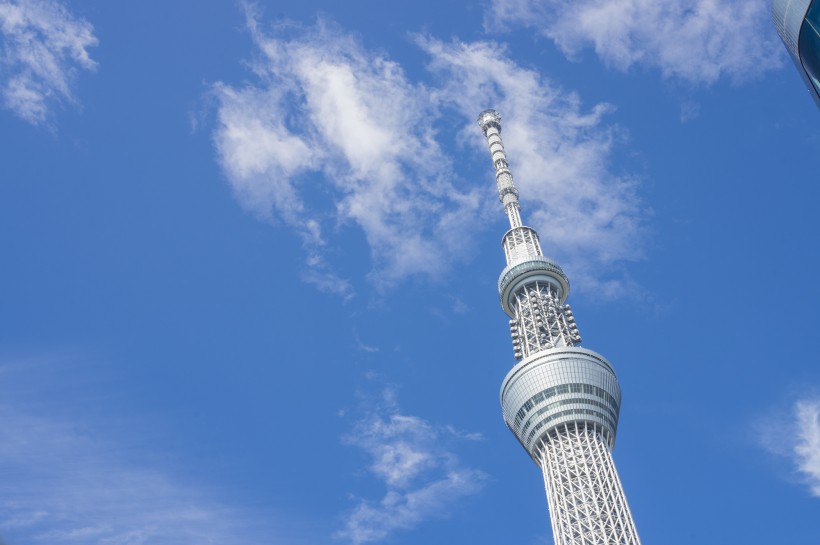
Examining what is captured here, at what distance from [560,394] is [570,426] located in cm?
418

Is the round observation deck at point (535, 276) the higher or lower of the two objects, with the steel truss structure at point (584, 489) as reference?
higher

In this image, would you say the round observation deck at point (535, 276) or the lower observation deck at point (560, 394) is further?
the round observation deck at point (535, 276)

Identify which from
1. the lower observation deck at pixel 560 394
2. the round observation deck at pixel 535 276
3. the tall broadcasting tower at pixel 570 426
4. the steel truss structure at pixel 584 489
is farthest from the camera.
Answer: the round observation deck at pixel 535 276

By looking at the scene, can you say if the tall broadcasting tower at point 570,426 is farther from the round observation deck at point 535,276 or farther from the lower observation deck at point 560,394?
the round observation deck at point 535,276

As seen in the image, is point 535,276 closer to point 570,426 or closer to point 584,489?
point 570,426

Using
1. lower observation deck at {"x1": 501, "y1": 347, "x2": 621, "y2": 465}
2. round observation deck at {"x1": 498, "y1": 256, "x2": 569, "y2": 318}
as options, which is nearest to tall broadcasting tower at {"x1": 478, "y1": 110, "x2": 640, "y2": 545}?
lower observation deck at {"x1": 501, "y1": 347, "x2": 621, "y2": 465}

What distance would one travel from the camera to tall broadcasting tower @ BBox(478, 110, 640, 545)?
9488 centimetres

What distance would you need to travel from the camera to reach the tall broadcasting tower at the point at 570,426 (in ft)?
311

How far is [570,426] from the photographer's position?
10144 centimetres

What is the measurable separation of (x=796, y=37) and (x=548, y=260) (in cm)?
6837

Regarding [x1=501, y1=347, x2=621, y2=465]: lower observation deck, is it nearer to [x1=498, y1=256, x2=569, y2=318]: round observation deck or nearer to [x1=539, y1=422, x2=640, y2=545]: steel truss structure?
[x1=539, y1=422, x2=640, y2=545]: steel truss structure

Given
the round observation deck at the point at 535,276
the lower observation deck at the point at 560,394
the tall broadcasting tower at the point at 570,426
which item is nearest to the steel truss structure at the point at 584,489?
the tall broadcasting tower at the point at 570,426

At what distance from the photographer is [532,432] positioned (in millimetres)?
103500

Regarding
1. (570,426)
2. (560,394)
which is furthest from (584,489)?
(560,394)
